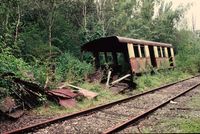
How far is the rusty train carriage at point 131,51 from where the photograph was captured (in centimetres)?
1775

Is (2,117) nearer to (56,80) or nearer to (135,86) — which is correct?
(56,80)

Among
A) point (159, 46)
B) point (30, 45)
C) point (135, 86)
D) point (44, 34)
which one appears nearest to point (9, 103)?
point (135, 86)

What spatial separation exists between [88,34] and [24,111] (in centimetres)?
1686

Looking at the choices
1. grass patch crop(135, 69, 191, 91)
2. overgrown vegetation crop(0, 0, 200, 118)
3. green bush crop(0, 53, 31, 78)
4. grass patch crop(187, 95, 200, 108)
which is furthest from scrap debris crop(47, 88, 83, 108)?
grass patch crop(135, 69, 191, 91)

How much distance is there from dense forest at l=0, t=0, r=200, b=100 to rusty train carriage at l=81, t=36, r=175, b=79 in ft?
5.10

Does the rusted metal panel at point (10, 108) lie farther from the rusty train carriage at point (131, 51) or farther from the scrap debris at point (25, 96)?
the rusty train carriage at point (131, 51)

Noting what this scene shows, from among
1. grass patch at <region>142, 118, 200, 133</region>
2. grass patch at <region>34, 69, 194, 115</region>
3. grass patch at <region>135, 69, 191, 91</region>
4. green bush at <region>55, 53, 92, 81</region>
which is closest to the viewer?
grass patch at <region>142, 118, 200, 133</region>

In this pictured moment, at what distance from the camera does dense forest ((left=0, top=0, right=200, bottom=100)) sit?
13.3m

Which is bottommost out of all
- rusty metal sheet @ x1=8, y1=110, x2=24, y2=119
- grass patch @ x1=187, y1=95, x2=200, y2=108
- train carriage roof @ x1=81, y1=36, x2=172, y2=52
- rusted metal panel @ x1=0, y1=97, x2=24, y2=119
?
grass patch @ x1=187, y1=95, x2=200, y2=108

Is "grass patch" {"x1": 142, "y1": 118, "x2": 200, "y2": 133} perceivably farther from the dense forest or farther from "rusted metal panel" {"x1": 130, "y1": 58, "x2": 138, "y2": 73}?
"rusted metal panel" {"x1": 130, "y1": 58, "x2": 138, "y2": 73}

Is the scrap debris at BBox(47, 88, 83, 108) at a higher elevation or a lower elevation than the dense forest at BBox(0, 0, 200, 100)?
lower

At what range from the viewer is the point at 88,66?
17812mm

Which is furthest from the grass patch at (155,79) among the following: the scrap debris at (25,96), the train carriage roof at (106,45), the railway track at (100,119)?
the scrap debris at (25,96)

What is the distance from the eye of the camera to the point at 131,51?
59.0 feet
